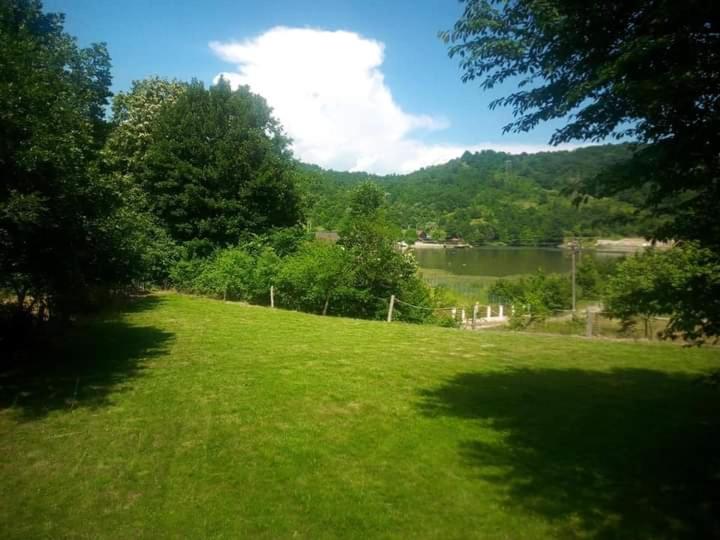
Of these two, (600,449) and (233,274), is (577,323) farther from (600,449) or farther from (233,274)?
(233,274)

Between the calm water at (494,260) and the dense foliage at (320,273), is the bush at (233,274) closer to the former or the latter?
the dense foliage at (320,273)

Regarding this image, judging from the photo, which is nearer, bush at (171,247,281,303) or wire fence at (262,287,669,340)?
wire fence at (262,287,669,340)

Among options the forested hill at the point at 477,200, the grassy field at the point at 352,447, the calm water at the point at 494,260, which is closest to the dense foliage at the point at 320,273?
the grassy field at the point at 352,447

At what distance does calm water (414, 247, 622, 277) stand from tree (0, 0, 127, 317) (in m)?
51.0

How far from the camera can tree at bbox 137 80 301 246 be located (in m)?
23.7

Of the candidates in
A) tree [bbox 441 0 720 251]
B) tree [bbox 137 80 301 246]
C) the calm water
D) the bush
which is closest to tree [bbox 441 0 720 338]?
tree [bbox 441 0 720 251]

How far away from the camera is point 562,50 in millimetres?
5133

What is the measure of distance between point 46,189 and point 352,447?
6.31 meters

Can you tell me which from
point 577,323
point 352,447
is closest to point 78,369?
point 352,447

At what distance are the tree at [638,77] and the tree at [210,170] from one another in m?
20.2

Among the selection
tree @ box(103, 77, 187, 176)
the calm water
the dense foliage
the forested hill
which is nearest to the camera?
the dense foliage

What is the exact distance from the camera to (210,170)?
23516 mm

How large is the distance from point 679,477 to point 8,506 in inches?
280

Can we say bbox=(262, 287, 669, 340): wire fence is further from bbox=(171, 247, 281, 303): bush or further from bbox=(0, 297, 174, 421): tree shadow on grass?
bbox=(0, 297, 174, 421): tree shadow on grass
